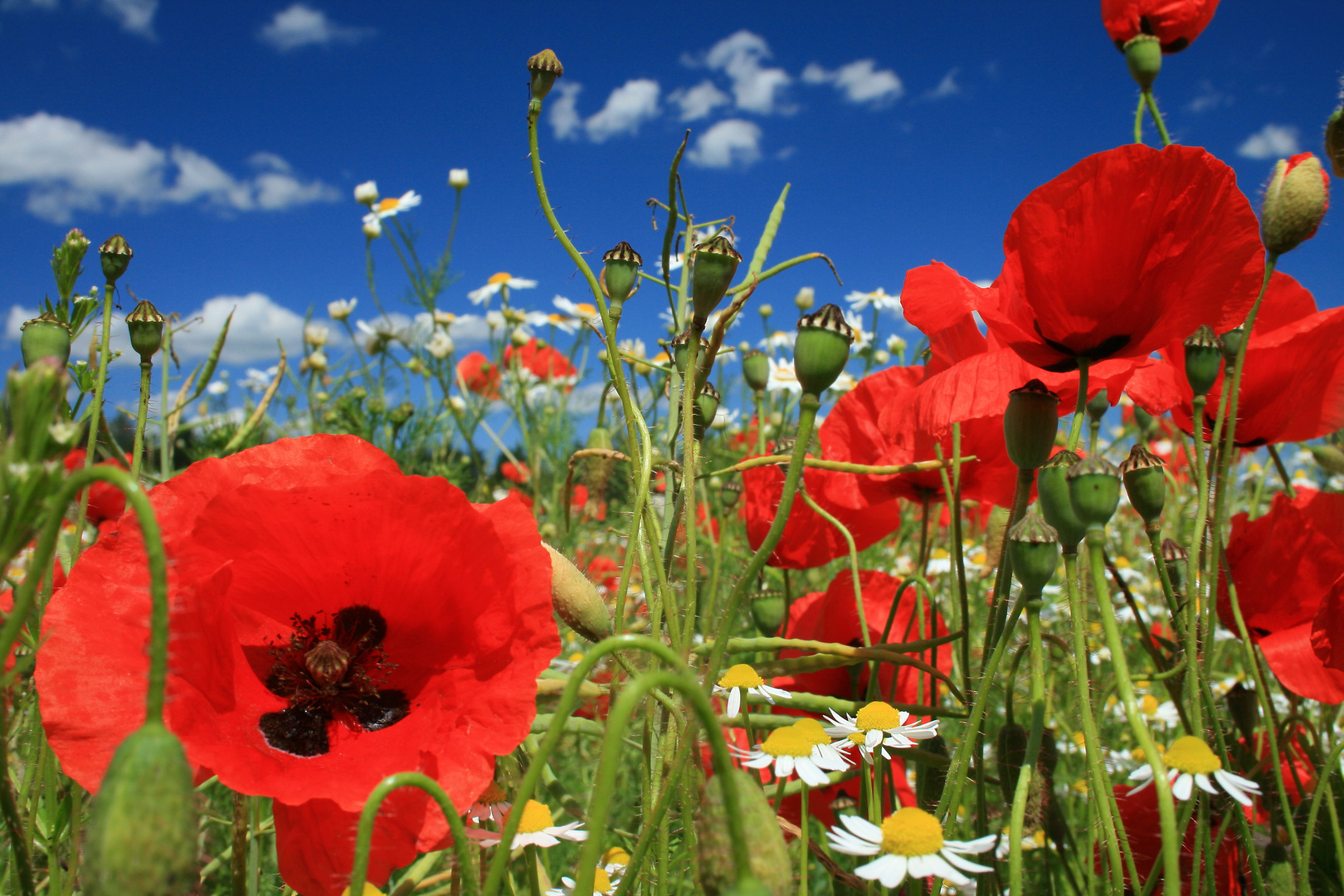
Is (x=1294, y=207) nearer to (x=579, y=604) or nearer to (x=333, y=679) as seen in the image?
(x=579, y=604)

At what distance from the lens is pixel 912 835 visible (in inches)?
25.6

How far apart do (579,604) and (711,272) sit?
12.7 inches

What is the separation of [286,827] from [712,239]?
575 millimetres

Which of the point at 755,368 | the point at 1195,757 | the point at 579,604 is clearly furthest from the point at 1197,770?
the point at 755,368

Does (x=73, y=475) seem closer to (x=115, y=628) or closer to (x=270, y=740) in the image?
(x=115, y=628)

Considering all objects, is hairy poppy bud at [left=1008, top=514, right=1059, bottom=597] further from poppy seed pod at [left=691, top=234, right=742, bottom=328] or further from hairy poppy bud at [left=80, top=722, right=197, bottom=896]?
hairy poppy bud at [left=80, top=722, right=197, bottom=896]

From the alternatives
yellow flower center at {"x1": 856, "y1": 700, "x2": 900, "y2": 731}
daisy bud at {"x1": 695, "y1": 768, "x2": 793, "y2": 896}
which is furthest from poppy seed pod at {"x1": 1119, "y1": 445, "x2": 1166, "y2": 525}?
daisy bud at {"x1": 695, "y1": 768, "x2": 793, "y2": 896}

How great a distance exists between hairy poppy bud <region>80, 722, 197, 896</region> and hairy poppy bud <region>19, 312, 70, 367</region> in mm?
Answer: 565

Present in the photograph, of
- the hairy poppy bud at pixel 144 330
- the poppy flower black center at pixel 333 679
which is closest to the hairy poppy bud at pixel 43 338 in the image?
the hairy poppy bud at pixel 144 330

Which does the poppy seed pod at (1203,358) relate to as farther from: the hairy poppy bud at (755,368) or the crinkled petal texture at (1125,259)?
the hairy poppy bud at (755,368)

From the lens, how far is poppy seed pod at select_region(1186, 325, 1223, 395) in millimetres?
857

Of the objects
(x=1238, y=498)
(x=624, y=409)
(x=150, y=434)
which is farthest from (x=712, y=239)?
(x=1238, y=498)

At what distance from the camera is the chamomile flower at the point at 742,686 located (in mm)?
902

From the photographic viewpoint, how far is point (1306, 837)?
2.48 feet
